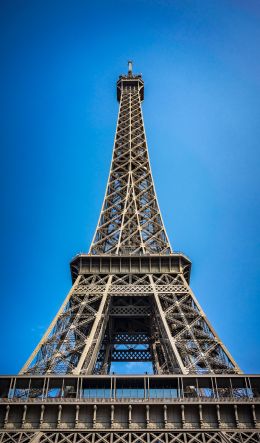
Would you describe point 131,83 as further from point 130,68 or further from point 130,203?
point 130,203

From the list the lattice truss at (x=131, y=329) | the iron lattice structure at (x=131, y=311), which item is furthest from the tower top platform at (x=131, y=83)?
the lattice truss at (x=131, y=329)

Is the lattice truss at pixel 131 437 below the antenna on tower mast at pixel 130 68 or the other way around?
below

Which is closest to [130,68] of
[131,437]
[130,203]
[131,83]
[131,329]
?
[131,83]

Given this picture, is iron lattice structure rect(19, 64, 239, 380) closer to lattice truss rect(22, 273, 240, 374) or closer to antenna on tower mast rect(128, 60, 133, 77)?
lattice truss rect(22, 273, 240, 374)

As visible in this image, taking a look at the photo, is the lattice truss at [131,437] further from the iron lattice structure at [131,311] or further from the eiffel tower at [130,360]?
the iron lattice structure at [131,311]

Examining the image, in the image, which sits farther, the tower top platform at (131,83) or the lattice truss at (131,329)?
the tower top platform at (131,83)

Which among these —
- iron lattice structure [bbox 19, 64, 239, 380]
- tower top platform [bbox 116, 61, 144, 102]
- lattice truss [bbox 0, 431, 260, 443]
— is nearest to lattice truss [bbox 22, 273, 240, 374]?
iron lattice structure [bbox 19, 64, 239, 380]
